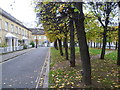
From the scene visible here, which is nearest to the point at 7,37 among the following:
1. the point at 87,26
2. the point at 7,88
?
the point at 87,26

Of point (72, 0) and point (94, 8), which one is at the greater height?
point (94, 8)

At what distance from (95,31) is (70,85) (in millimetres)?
9371

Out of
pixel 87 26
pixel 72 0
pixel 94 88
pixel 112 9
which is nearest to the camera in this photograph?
pixel 94 88

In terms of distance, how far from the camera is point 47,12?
25.6 feet

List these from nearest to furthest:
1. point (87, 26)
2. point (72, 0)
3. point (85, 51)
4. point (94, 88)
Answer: point (94, 88) < point (85, 51) < point (72, 0) < point (87, 26)

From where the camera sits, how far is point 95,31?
13.0 m

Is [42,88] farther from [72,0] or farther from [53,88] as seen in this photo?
[72,0]

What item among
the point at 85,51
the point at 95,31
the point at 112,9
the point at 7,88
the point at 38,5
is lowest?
the point at 7,88

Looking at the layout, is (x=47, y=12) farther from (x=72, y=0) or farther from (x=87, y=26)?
(x=87, y=26)

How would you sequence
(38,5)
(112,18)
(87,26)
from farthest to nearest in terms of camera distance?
(87,26) → (112,18) → (38,5)

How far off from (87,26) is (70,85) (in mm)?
8689

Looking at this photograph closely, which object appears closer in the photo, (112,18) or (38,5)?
(38,5)

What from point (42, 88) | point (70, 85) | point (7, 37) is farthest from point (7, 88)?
point (7, 37)

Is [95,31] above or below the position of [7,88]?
above
